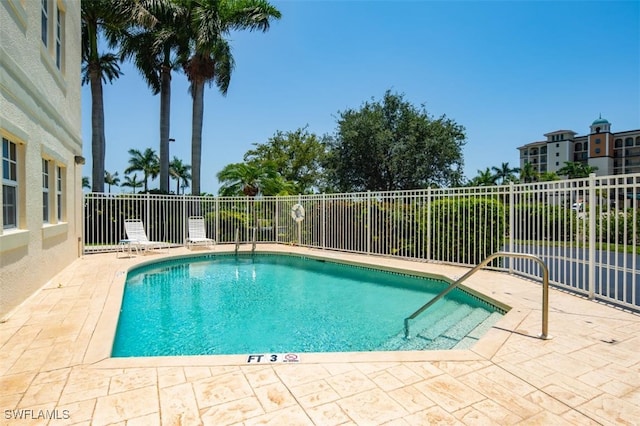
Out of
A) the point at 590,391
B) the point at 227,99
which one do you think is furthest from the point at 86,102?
the point at 590,391

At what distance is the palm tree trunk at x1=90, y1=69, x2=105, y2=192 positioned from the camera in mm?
17172

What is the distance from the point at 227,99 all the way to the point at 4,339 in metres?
17.1

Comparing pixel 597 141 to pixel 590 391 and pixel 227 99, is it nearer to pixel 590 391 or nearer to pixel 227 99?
pixel 227 99

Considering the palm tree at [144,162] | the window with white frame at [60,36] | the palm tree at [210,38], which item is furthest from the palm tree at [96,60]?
the palm tree at [144,162]

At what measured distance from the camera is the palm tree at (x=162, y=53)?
16.6m

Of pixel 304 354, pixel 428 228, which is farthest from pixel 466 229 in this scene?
pixel 304 354

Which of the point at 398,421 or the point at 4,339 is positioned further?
the point at 4,339

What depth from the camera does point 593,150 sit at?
70938 millimetres

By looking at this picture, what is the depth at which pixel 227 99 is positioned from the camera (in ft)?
63.5

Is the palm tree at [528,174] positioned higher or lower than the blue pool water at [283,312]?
higher

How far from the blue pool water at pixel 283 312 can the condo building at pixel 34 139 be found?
66.3 inches

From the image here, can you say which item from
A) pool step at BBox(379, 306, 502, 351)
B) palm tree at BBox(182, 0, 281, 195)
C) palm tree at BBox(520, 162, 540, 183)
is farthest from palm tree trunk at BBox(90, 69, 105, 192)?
palm tree at BBox(520, 162, 540, 183)

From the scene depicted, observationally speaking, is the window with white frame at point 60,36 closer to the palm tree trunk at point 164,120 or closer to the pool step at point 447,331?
the pool step at point 447,331

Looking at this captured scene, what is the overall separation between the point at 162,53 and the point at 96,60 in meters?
3.00
